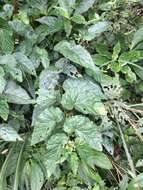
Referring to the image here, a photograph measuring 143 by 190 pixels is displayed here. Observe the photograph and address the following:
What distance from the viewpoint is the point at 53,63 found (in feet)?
5.54

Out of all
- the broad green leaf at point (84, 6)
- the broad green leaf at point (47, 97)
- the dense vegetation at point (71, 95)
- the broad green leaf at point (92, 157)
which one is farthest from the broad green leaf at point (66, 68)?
the broad green leaf at point (92, 157)

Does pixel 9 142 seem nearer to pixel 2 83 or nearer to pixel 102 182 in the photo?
pixel 2 83

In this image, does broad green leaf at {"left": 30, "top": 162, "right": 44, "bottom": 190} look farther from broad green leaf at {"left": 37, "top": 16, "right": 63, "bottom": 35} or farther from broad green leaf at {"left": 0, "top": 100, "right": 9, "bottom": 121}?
broad green leaf at {"left": 37, "top": 16, "right": 63, "bottom": 35}

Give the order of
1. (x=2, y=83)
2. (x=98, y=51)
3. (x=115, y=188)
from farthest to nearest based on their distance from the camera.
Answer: (x=98, y=51), (x=115, y=188), (x=2, y=83)

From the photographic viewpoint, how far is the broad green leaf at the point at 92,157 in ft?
4.82

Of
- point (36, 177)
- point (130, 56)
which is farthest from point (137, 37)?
point (36, 177)

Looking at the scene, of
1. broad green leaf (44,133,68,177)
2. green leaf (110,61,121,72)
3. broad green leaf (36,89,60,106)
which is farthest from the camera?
green leaf (110,61,121,72)

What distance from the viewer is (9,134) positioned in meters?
1.51

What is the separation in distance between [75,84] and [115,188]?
0.44 meters

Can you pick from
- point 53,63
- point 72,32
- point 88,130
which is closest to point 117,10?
point 72,32

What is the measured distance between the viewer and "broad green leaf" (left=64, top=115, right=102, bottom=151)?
1440 millimetres


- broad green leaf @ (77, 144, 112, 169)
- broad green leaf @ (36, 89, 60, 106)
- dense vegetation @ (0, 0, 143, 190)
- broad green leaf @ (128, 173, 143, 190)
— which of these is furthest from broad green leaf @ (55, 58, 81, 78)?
broad green leaf @ (128, 173, 143, 190)

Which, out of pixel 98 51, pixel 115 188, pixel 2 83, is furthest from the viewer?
pixel 98 51

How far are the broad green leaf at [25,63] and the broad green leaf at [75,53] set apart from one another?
12 centimetres
